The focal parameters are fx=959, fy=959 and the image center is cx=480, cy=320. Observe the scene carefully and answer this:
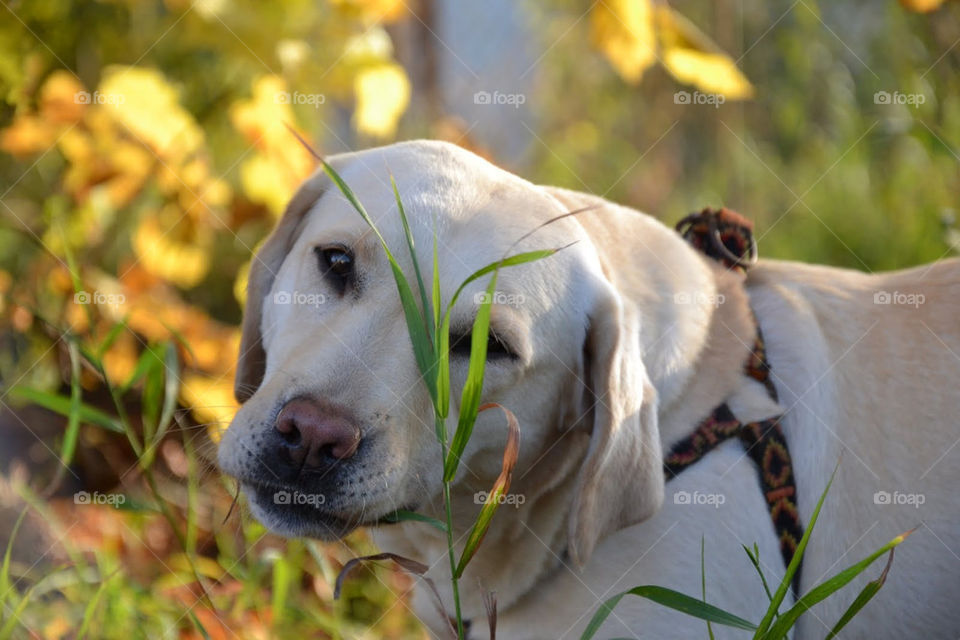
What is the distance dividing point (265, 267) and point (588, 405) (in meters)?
0.94

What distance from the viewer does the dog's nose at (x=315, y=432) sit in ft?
6.22

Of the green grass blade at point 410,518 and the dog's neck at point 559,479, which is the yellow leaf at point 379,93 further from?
the green grass blade at point 410,518

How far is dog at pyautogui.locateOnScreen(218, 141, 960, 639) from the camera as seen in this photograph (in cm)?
204

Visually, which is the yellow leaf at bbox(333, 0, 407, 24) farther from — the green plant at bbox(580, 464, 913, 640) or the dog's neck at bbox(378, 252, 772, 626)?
the green plant at bbox(580, 464, 913, 640)

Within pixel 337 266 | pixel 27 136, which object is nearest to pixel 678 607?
pixel 337 266

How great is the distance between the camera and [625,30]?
2.86 metres

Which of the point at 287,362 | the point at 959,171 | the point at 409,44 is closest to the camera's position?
the point at 287,362

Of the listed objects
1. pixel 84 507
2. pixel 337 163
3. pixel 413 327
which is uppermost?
pixel 337 163

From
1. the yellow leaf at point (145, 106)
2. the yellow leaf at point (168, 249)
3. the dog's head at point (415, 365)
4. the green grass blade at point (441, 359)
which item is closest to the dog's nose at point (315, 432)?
the dog's head at point (415, 365)

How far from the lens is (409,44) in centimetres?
696

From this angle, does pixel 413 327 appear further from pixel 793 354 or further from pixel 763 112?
pixel 763 112

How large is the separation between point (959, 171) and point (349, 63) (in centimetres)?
363

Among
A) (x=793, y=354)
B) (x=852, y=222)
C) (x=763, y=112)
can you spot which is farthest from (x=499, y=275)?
(x=763, y=112)

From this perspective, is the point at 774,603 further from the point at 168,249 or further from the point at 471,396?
the point at 168,249
